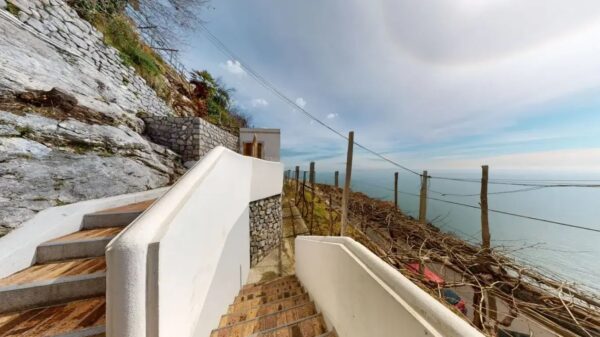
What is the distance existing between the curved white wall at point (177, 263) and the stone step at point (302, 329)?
647 mm

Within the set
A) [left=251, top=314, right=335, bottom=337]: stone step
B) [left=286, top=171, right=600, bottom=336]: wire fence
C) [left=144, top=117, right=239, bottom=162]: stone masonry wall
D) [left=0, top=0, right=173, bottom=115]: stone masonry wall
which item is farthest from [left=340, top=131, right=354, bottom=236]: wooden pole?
[left=0, top=0, right=173, bottom=115]: stone masonry wall

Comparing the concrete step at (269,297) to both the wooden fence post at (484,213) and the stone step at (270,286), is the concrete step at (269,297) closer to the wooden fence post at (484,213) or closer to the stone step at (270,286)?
the stone step at (270,286)

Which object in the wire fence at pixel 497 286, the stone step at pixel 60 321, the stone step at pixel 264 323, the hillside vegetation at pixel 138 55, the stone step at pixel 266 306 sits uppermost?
the hillside vegetation at pixel 138 55

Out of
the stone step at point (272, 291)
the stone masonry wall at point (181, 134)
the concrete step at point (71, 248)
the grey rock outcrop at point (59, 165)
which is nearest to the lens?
the concrete step at point (71, 248)

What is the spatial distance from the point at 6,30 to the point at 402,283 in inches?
246

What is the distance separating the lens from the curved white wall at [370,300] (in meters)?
1.02

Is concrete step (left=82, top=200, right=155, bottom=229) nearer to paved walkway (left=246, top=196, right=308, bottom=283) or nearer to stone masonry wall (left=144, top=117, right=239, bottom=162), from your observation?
paved walkway (left=246, top=196, right=308, bottom=283)

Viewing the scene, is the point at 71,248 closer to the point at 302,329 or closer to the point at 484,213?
the point at 302,329

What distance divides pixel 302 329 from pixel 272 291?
1.58 metres

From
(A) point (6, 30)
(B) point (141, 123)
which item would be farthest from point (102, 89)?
(A) point (6, 30)

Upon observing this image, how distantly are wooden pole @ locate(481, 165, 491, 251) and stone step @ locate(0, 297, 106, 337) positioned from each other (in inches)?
238

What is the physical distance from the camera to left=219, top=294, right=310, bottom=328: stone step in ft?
8.16

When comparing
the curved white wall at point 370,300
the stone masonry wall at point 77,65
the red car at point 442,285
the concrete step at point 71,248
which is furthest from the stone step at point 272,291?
the stone masonry wall at point 77,65

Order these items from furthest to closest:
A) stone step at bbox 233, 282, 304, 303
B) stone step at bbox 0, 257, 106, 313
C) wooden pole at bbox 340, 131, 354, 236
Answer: wooden pole at bbox 340, 131, 354, 236 → stone step at bbox 233, 282, 304, 303 → stone step at bbox 0, 257, 106, 313
